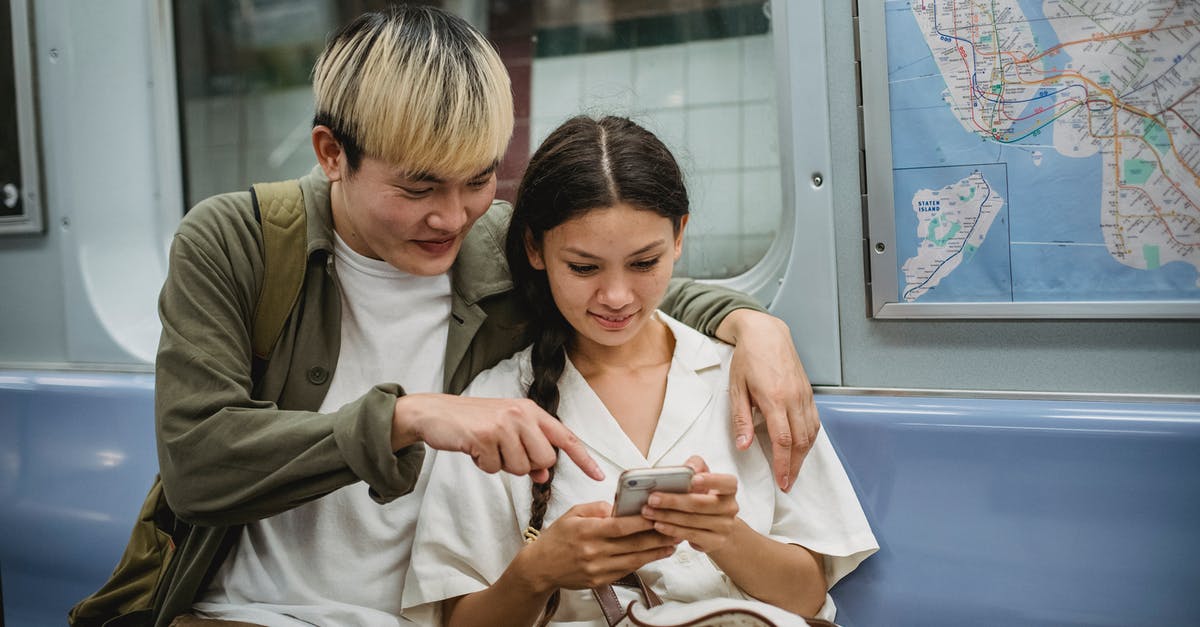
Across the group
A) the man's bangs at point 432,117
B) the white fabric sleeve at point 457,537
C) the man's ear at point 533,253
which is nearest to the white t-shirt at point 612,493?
the white fabric sleeve at point 457,537

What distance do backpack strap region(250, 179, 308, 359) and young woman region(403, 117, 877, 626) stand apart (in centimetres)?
38

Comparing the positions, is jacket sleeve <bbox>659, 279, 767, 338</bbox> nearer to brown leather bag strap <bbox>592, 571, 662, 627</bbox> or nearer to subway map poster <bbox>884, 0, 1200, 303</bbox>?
subway map poster <bbox>884, 0, 1200, 303</bbox>

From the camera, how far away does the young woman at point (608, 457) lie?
61.3 inches

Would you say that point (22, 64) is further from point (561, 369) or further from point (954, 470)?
point (954, 470)

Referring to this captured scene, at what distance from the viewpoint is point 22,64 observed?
2801 mm

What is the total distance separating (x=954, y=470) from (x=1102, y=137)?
2.39 feet

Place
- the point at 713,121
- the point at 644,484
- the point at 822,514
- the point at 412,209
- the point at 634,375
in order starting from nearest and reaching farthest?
the point at 644,484 < the point at 412,209 < the point at 822,514 < the point at 634,375 < the point at 713,121

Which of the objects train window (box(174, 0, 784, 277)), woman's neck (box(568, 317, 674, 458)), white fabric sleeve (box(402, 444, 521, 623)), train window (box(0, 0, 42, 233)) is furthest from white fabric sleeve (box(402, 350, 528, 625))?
train window (box(0, 0, 42, 233))

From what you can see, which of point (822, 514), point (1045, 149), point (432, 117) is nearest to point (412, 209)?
point (432, 117)

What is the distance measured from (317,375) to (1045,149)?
152 centimetres

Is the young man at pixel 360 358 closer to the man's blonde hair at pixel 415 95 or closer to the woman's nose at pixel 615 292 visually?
the man's blonde hair at pixel 415 95

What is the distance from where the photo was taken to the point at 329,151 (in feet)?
5.40

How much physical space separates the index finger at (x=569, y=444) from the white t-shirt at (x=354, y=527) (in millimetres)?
463

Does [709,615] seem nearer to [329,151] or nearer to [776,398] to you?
[776,398]
